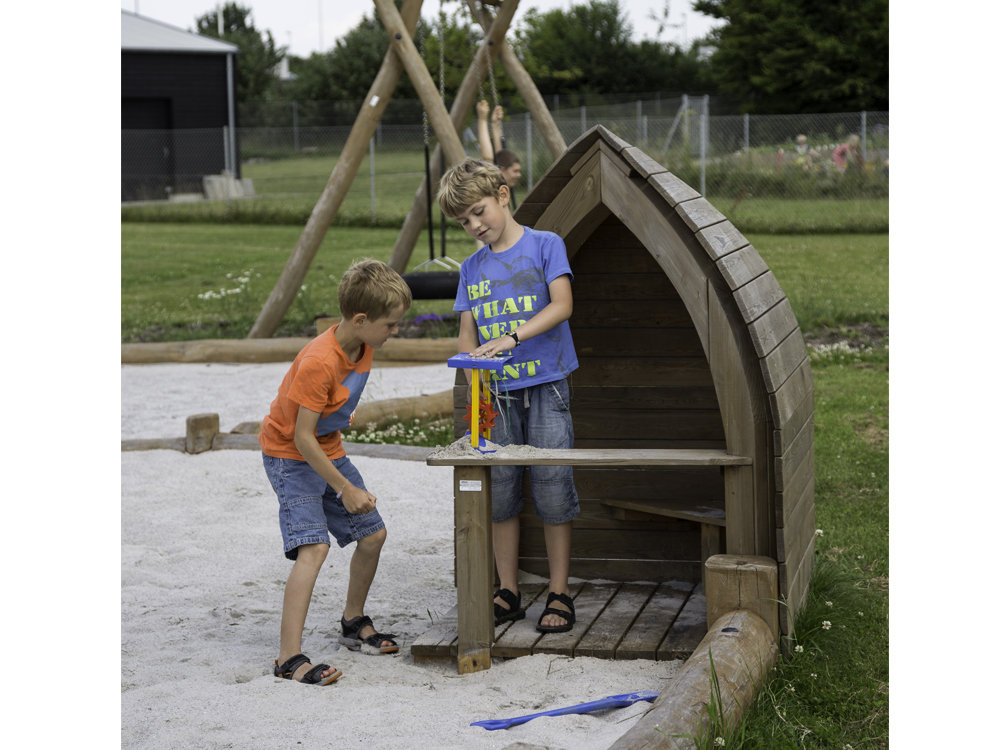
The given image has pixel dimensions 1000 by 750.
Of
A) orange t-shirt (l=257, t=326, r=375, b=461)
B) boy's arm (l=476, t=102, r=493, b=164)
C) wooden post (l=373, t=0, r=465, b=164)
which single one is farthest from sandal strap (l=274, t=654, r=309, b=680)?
wooden post (l=373, t=0, r=465, b=164)

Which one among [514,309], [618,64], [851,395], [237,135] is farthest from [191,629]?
[618,64]

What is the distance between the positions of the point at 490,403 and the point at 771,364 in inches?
36.1

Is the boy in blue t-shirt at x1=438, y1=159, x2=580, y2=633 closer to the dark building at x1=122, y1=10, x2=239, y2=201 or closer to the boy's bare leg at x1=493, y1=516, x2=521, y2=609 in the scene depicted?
the boy's bare leg at x1=493, y1=516, x2=521, y2=609

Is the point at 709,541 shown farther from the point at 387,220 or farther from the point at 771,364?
the point at 387,220

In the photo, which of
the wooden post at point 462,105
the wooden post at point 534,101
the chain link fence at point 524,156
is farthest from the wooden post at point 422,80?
the chain link fence at point 524,156

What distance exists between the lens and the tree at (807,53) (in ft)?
83.9

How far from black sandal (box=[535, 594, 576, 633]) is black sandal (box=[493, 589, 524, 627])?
11 cm

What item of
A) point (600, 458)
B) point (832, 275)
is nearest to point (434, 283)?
point (600, 458)

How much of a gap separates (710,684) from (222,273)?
1241cm

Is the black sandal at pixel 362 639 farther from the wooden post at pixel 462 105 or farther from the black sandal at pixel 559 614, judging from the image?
the wooden post at pixel 462 105

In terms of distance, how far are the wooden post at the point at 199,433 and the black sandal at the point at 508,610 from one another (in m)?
3.30

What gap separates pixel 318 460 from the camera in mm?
3107

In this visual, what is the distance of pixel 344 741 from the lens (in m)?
2.71

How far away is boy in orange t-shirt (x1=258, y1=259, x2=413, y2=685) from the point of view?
3.11 meters
